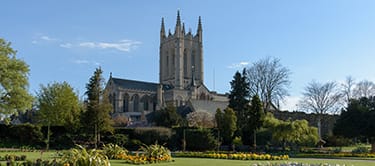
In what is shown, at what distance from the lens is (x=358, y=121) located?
37.7m

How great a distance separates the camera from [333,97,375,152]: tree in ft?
121

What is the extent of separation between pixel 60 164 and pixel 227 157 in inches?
543

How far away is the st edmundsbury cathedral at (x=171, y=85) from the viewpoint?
334ft

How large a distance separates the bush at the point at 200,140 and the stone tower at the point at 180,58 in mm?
77801

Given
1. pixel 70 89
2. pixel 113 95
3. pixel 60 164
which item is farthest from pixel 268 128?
pixel 113 95

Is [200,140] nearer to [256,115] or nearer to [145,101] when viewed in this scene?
[256,115]

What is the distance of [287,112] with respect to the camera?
67.2 m

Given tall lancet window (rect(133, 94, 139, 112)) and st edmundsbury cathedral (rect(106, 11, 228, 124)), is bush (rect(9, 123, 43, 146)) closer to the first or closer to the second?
st edmundsbury cathedral (rect(106, 11, 228, 124))

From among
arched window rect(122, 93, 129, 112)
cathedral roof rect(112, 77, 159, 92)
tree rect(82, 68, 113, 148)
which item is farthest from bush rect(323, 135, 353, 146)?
cathedral roof rect(112, 77, 159, 92)

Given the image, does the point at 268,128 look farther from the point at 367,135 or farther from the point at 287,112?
the point at 287,112

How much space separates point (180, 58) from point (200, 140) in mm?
82449

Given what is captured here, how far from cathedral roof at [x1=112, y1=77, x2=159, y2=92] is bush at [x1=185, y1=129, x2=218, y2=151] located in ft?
210

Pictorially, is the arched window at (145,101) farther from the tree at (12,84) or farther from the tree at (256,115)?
the tree at (12,84)

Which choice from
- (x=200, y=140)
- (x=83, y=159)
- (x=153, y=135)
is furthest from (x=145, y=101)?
(x=83, y=159)
